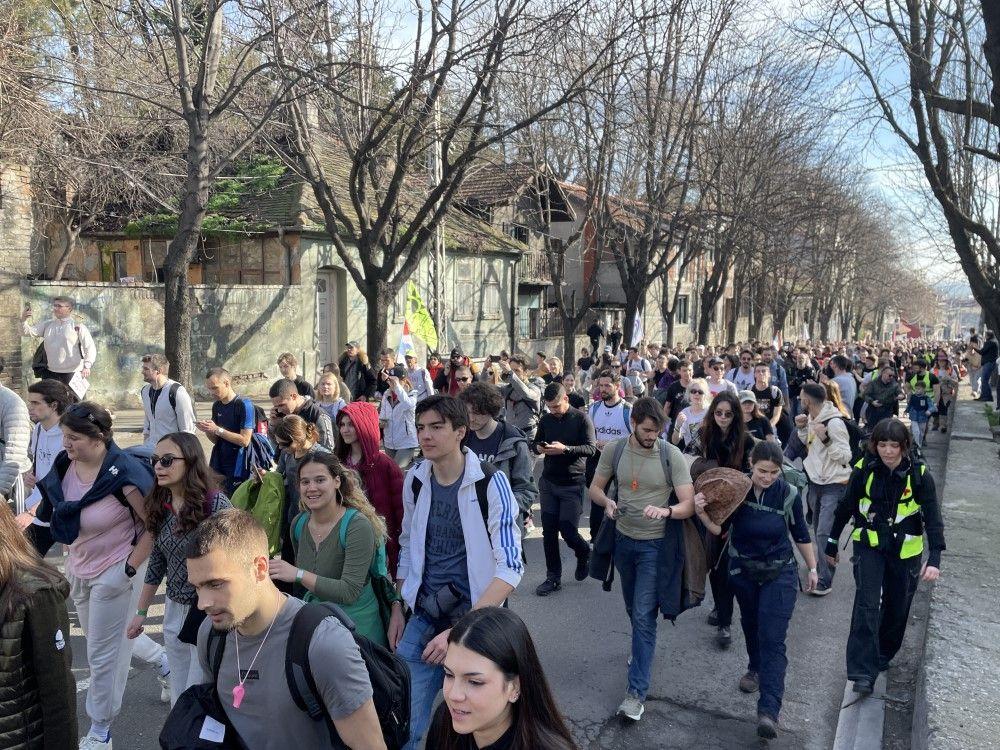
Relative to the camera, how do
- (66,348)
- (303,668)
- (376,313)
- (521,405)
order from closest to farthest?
(303,668)
(521,405)
(66,348)
(376,313)

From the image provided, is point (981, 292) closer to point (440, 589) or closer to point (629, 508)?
point (629, 508)

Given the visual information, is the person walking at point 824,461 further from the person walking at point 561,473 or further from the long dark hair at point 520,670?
the long dark hair at point 520,670

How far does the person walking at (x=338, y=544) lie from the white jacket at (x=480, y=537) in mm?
169

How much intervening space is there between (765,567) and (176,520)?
3195 millimetres

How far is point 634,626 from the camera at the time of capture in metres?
4.83

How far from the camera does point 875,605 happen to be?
4.94 metres

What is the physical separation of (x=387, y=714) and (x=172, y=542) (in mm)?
1907

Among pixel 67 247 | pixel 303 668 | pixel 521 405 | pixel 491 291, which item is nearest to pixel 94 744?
pixel 303 668

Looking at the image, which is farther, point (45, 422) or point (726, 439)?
point (726, 439)

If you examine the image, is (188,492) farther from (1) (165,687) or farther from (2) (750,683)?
(2) (750,683)

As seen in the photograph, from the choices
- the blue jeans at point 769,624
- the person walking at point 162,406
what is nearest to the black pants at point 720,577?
the blue jeans at point 769,624

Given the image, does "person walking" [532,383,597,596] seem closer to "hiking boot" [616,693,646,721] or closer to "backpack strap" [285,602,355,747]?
"hiking boot" [616,693,646,721]

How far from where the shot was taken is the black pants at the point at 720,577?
5352 millimetres

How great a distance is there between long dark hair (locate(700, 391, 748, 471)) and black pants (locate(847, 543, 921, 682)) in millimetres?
1108
